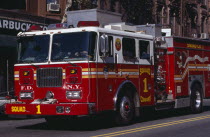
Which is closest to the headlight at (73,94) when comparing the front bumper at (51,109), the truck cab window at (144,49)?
the front bumper at (51,109)

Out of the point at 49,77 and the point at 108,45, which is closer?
the point at 49,77

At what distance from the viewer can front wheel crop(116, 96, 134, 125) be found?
1370 cm

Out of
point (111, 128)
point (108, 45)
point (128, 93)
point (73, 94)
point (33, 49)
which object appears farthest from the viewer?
point (128, 93)

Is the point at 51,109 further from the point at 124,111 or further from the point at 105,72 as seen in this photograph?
the point at 124,111

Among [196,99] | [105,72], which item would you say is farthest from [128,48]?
[196,99]

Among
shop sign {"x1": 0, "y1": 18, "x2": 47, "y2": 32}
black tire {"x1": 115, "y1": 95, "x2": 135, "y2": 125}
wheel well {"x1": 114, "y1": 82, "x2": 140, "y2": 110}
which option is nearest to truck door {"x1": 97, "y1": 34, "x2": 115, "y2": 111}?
wheel well {"x1": 114, "y1": 82, "x2": 140, "y2": 110}

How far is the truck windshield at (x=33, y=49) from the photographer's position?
13323mm

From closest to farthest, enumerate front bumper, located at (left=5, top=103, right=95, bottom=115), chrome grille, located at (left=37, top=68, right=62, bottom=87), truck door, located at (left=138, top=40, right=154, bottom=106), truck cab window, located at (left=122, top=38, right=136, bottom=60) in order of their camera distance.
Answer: front bumper, located at (left=5, top=103, right=95, bottom=115)
chrome grille, located at (left=37, top=68, right=62, bottom=87)
truck cab window, located at (left=122, top=38, right=136, bottom=60)
truck door, located at (left=138, top=40, right=154, bottom=106)

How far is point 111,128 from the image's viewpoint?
43.9 feet

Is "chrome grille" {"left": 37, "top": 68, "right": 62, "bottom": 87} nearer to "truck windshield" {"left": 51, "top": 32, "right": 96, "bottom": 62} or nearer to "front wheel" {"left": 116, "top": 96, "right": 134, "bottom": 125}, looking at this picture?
"truck windshield" {"left": 51, "top": 32, "right": 96, "bottom": 62}

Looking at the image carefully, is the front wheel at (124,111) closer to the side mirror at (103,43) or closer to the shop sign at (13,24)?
the side mirror at (103,43)

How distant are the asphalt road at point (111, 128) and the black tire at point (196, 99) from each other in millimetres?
1366

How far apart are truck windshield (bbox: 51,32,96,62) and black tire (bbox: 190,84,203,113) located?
242 inches

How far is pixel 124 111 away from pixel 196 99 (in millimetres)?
4911
